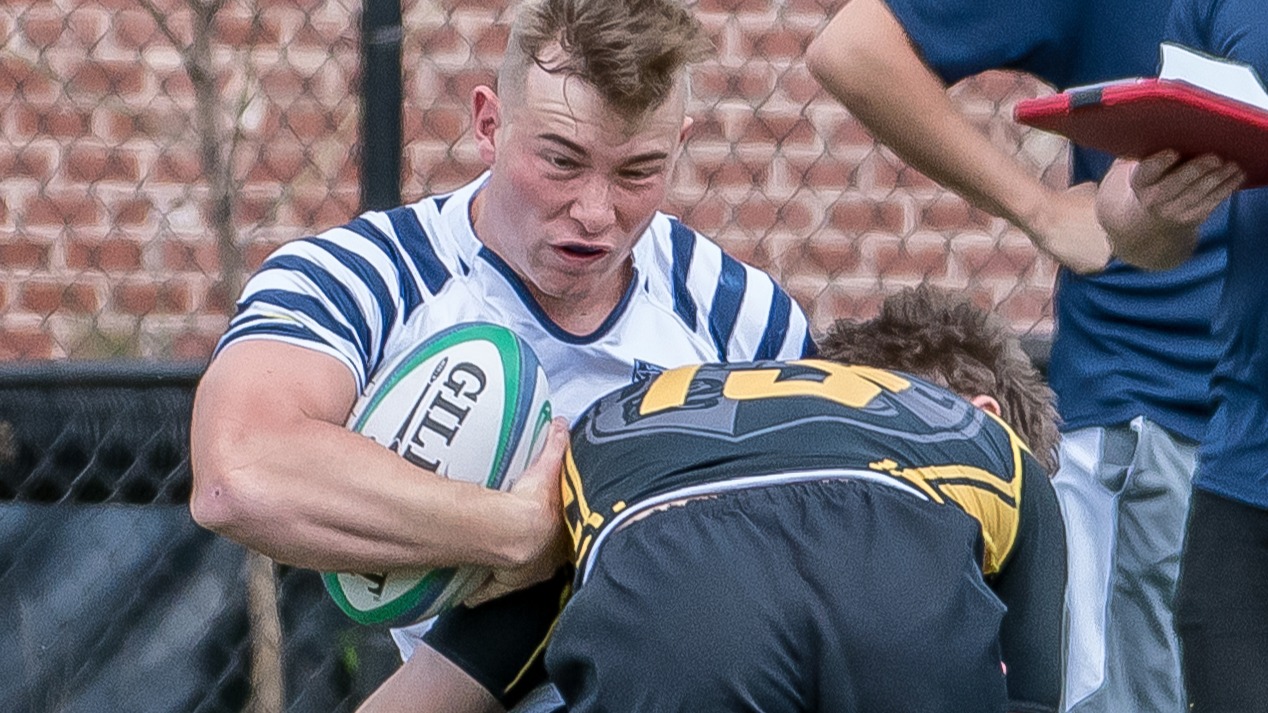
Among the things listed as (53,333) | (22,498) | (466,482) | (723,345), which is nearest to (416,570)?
(466,482)

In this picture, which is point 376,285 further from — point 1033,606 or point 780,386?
point 1033,606

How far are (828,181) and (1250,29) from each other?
1.99 meters

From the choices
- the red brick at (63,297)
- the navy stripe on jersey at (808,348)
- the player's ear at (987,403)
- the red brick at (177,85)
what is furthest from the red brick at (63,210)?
the player's ear at (987,403)

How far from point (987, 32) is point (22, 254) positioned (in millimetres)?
2207

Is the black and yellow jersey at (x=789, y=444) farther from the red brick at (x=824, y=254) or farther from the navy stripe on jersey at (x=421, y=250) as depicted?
the red brick at (x=824, y=254)

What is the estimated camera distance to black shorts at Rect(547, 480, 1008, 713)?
2.19 metres

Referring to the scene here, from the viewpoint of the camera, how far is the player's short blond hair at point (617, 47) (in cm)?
262

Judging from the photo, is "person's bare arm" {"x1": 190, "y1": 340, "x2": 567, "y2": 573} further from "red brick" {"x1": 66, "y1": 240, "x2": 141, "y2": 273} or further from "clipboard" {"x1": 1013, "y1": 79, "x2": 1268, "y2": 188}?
"red brick" {"x1": 66, "y1": 240, "x2": 141, "y2": 273}

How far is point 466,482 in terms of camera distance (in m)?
2.49

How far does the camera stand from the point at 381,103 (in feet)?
12.1

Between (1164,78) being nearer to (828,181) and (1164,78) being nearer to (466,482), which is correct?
(466,482)

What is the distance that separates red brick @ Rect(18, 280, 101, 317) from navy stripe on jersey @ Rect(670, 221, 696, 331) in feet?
5.58

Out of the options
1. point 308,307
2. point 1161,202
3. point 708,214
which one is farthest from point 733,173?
point 1161,202

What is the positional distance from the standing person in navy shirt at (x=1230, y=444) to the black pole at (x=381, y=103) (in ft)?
5.28
